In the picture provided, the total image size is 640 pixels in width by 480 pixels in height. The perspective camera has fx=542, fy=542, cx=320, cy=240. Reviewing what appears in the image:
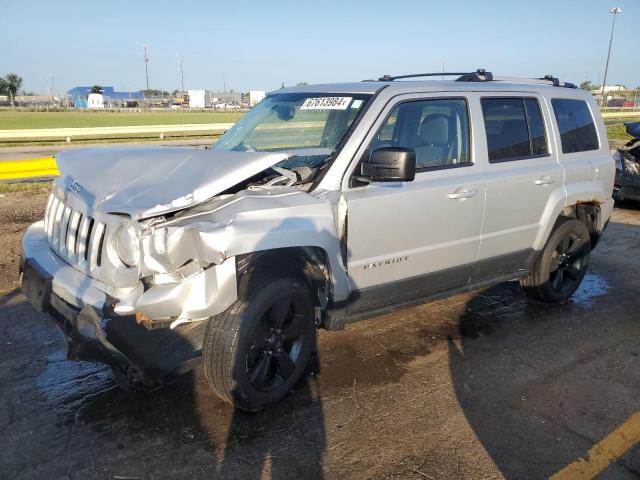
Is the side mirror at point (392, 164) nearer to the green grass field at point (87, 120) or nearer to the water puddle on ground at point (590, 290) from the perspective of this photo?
the water puddle on ground at point (590, 290)

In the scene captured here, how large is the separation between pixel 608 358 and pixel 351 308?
2.13 metres

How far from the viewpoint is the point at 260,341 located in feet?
10.6

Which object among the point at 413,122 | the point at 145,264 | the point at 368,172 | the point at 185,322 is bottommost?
the point at 185,322

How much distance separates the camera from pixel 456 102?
4109 mm

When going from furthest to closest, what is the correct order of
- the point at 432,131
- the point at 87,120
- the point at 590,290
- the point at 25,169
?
the point at 87,120 → the point at 25,169 → the point at 590,290 → the point at 432,131

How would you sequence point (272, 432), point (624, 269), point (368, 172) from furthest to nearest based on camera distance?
point (624, 269) → point (368, 172) → point (272, 432)

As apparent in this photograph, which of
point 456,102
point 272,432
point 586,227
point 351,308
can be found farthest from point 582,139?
point 272,432

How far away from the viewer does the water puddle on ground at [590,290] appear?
214 inches

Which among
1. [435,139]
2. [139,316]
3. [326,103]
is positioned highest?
[326,103]

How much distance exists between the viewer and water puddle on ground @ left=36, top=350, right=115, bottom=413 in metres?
3.40

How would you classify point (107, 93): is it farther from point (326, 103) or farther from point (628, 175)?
point (326, 103)

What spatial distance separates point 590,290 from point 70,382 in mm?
5030

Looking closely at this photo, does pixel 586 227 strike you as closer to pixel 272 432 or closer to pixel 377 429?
pixel 377 429

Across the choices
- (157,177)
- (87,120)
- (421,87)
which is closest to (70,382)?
(157,177)
